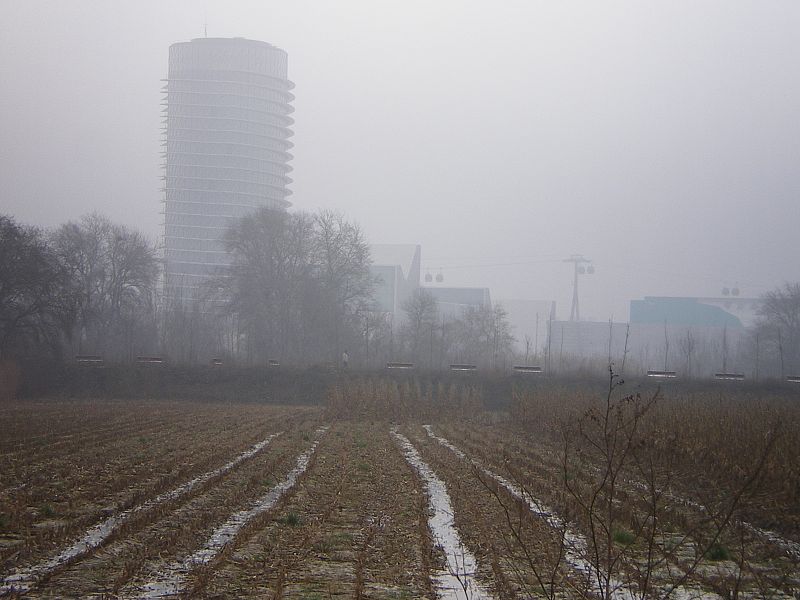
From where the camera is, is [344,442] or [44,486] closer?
[44,486]

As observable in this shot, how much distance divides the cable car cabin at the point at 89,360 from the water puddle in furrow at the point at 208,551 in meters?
39.9

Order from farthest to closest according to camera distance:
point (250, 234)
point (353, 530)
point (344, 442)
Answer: point (250, 234) < point (344, 442) < point (353, 530)

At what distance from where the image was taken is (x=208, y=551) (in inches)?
339

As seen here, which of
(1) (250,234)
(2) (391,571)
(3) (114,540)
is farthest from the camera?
(1) (250,234)

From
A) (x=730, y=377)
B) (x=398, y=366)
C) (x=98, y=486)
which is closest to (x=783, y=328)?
(x=730, y=377)

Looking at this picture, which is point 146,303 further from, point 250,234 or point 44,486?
point 44,486

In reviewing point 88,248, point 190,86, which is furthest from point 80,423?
point 190,86

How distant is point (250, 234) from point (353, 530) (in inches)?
2180

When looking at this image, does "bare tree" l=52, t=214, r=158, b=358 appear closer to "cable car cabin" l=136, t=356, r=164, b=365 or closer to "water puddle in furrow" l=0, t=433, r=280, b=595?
"cable car cabin" l=136, t=356, r=164, b=365

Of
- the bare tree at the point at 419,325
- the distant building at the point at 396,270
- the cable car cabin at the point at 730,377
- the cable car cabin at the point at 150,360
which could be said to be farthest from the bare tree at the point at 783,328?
the distant building at the point at 396,270

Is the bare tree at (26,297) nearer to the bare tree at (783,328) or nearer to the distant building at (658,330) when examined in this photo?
the bare tree at (783,328)

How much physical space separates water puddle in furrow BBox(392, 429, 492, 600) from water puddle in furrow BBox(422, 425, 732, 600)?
32.2 inches

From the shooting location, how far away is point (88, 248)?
6669 centimetres

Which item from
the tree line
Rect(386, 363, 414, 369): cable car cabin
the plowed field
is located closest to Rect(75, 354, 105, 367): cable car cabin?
the tree line
